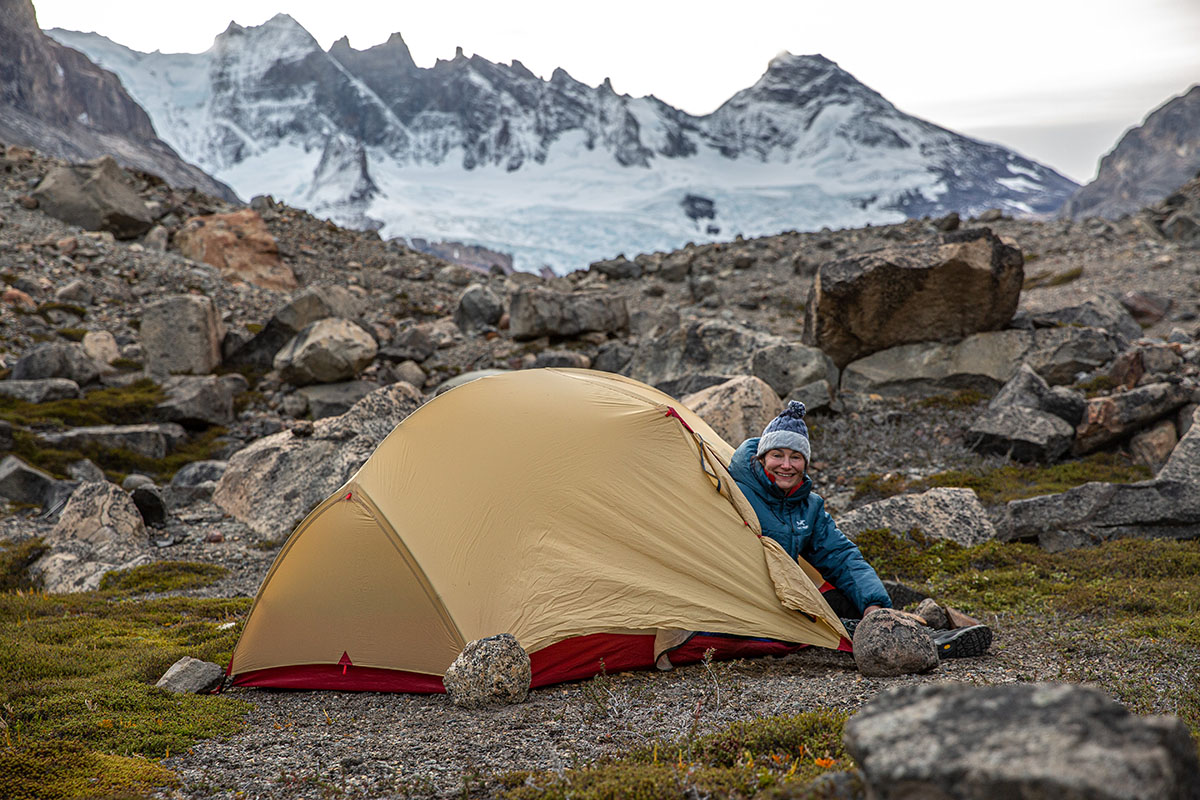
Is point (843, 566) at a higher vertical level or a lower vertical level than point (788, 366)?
lower

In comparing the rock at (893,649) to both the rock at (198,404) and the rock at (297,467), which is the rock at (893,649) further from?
the rock at (198,404)

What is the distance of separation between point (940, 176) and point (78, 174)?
14363 cm

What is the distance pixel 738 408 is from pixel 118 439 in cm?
1228

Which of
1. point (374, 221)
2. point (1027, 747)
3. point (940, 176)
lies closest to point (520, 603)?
point (1027, 747)

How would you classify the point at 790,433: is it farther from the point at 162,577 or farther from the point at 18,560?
the point at 18,560

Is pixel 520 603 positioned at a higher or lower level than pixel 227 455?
higher

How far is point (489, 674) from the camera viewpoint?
217 inches

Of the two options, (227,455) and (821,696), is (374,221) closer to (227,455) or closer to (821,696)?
(227,455)

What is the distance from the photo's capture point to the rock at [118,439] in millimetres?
15141

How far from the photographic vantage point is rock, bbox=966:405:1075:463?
11609 mm

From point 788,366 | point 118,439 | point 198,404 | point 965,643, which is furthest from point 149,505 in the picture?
point 965,643

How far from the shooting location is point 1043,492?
1040 centimetres

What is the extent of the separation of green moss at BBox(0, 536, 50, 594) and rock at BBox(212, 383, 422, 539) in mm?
2757

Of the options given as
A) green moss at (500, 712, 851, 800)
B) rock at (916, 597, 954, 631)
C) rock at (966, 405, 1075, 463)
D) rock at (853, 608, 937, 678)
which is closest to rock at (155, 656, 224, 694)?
green moss at (500, 712, 851, 800)
